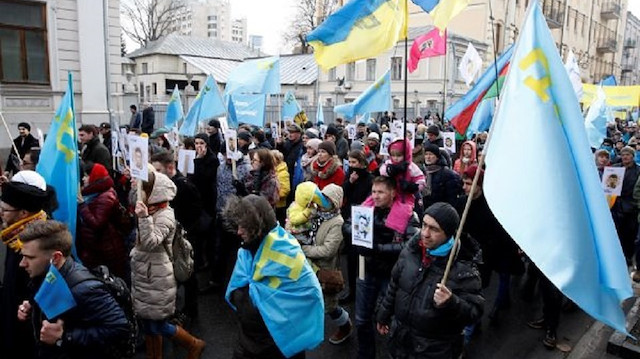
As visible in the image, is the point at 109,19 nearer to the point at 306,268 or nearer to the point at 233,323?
the point at 233,323

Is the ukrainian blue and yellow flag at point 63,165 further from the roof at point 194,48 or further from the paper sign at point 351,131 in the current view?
the roof at point 194,48

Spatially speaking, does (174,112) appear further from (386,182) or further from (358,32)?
(386,182)

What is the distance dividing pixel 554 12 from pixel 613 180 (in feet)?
151

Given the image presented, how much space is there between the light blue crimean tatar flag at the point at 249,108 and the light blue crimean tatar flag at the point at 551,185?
7.68m

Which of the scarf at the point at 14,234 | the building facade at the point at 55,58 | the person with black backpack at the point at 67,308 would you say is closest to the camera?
the person with black backpack at the point at 67,308

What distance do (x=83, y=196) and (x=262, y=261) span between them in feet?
7.02

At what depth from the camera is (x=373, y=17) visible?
4.74m

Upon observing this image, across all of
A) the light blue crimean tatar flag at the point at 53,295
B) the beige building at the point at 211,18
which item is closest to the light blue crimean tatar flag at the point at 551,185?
the light blue crimean tatar flag at the point at 53,295

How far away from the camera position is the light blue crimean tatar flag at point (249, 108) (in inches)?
390

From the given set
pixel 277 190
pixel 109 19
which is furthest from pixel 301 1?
pixel 277 190

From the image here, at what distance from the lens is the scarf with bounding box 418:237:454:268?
3004 millimetres

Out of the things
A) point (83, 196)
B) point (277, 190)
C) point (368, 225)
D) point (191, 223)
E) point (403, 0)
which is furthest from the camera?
point (277, 190)

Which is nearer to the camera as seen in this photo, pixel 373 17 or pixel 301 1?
pixel 373 17

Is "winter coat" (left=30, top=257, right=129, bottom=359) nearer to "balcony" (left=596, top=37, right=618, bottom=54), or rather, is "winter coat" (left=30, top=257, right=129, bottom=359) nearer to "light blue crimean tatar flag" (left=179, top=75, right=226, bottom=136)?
"light blue crimean tatar flag" (left=179, top=75, right=226, bottom=136)
